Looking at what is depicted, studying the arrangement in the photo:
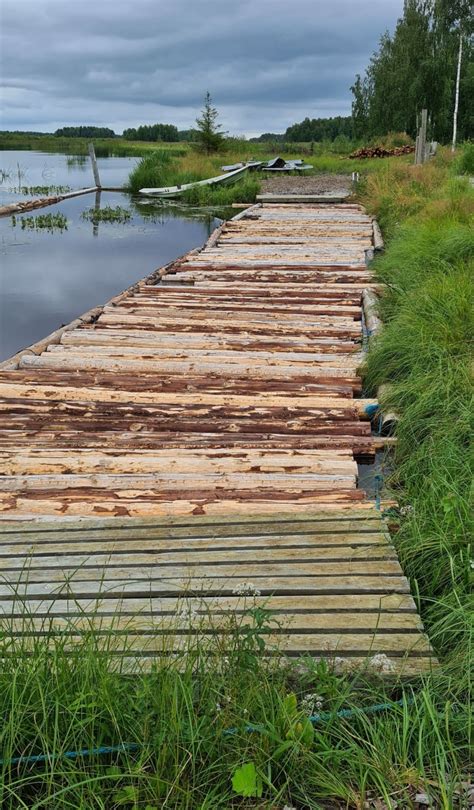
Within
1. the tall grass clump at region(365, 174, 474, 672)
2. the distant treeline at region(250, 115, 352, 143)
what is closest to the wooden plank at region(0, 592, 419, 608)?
the tall grass clump at region(365, 174, 474, 672)

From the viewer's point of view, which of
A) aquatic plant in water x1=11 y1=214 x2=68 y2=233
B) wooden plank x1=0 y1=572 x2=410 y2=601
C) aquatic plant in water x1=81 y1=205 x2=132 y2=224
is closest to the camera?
wooden plank x1=0 y1=572 x2=410 y2=601

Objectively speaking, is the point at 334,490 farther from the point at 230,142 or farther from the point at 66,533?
the point at 230,142

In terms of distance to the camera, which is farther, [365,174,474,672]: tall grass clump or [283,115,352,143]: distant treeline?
[283,115,352,143]: distant treeline

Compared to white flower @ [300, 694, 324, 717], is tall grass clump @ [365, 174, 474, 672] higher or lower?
higher

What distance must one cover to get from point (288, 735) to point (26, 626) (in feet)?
2.79

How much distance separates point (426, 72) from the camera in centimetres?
3322

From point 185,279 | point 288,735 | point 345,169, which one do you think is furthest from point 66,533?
point 345,169

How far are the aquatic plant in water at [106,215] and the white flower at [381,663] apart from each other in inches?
672

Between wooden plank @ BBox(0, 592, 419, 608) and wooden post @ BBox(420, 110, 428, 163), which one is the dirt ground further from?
wooden plank @ BBox(0, 592, 419, 608)

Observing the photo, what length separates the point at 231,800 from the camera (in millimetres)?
1545

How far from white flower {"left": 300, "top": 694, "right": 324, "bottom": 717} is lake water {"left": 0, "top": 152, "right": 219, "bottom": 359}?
6.95 m

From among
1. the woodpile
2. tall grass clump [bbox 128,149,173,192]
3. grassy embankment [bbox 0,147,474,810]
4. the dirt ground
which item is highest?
the woodpile

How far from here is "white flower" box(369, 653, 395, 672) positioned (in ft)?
6.02

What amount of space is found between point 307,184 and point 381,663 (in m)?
19.5
